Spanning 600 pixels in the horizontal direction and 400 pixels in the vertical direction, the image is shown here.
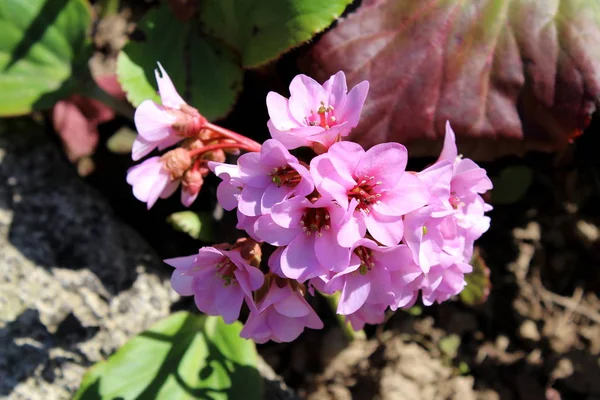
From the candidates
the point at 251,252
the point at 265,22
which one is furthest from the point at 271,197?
the point at 265,22

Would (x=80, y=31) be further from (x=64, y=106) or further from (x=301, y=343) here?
(x=301, y=343)

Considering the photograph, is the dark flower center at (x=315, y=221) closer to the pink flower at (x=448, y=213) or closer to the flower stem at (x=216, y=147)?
the pink flower at (x=448, y=213)

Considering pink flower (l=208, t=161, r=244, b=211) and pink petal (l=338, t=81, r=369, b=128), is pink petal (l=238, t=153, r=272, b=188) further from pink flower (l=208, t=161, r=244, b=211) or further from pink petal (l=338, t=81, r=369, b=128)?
pink petal (l=338, t=81, r=369, b=128)

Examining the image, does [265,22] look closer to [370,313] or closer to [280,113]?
[280,113]

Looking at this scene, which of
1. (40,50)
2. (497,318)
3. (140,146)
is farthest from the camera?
(497,318)

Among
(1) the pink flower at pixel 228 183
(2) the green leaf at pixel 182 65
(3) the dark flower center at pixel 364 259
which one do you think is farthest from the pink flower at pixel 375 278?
(2) the green leaf at pixel 182 65

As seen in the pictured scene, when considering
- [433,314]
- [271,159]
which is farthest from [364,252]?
[433,314]
